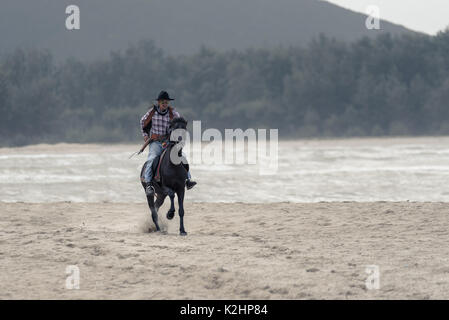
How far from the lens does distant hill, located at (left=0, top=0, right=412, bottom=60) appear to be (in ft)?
423

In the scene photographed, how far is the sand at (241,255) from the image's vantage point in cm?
874

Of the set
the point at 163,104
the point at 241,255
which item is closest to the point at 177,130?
the point at 163,104

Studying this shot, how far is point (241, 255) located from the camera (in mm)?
10641

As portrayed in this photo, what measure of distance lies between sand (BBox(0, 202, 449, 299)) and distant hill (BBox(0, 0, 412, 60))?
4221 inches

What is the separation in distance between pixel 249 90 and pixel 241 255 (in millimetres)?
50577

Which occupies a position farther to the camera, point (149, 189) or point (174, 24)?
point (174, 24)

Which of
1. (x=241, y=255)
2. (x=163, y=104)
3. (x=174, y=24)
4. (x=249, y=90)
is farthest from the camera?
(x=174, y=24)

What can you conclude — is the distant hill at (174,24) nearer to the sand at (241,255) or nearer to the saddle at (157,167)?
the sand at (241,255)

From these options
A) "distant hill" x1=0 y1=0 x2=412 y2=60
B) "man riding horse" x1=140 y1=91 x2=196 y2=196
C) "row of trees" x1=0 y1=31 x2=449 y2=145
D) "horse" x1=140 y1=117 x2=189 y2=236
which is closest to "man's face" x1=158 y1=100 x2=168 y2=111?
"man riding horse" x1=140 y1=91 x2=196 y2=196

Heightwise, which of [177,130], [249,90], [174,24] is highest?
[174,24]

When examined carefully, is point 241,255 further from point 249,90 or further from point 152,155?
point 249,90

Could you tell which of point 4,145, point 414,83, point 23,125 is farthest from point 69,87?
point 414,83

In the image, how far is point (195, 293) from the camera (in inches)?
340
